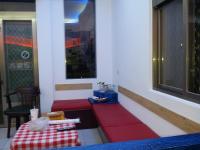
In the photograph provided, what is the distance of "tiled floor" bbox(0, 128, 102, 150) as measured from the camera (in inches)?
159

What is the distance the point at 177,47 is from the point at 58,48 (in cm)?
308

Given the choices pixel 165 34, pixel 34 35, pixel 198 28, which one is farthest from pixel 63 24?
pixel 198 28

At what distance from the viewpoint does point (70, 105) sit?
4711mm

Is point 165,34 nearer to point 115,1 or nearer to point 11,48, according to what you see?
point 115,1

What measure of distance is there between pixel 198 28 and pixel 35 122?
188cm

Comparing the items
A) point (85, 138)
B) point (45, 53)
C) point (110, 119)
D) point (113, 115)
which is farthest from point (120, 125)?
point (45, 53)

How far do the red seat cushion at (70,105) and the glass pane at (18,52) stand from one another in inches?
35.4

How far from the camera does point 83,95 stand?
5363mm

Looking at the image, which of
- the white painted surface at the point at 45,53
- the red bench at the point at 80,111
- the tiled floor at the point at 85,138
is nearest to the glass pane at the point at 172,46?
the tiled floor at the point at 85,138

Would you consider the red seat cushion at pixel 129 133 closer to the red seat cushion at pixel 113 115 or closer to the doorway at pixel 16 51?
the red seat cushion at pixel 113 115

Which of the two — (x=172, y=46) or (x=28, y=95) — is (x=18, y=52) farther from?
(x=172, y=46)

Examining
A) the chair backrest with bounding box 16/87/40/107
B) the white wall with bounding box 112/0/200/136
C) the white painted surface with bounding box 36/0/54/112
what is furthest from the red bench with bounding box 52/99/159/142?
the chair backrest with bounding box 16/87/40/107

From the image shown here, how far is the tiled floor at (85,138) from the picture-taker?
4040mm

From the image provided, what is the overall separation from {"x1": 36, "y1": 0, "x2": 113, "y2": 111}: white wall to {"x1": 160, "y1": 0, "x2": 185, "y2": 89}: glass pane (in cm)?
240
